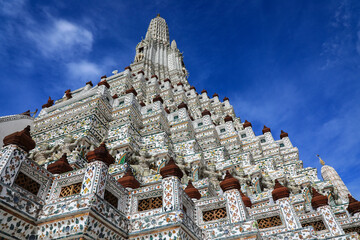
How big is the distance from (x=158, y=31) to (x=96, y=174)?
46.6m

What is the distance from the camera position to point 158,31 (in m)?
49.5

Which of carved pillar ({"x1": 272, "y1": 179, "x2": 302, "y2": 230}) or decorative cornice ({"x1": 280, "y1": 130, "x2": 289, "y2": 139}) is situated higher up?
decorative cornice ({"x1": 280, "y1": 130, "x2": 289, "y2": 139})

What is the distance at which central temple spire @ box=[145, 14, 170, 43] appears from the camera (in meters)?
47.1

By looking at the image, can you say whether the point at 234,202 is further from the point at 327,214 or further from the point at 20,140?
the point at 20,140

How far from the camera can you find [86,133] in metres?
12.6

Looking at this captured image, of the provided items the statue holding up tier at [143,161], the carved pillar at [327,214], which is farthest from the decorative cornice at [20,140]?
the carved pillar at [327,214]

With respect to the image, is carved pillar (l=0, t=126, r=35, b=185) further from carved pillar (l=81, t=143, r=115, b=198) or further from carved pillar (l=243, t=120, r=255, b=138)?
carved pillar (l=243, t=120, r=255, b=138)

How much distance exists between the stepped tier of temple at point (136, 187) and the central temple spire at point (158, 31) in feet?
96.5

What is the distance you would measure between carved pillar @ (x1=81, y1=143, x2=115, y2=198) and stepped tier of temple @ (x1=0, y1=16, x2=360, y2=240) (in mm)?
22

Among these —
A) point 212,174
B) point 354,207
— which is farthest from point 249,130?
point 354,207

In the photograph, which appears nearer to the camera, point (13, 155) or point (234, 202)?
point (13, 155)

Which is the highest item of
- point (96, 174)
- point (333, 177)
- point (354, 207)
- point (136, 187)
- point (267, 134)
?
point (333, 177)

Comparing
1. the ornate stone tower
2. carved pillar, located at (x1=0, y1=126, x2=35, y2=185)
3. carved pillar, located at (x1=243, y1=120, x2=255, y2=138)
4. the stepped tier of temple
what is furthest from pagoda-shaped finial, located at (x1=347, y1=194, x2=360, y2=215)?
the ornate stone tower

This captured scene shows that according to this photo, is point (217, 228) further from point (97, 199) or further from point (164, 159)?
point (164, 159)
